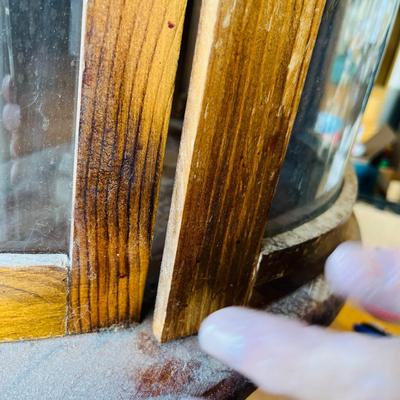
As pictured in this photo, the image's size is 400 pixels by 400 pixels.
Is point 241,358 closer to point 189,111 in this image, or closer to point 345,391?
point 345,391

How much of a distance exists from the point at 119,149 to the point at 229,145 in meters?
0.09

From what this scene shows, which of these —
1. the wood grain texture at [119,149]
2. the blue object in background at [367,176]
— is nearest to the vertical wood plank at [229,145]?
the wood grain texture at [119,149]

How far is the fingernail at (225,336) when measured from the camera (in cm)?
30

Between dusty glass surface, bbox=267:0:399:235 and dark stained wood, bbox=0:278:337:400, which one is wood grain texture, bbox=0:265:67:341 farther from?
dusty glass surface, bbox=267:0:399:235

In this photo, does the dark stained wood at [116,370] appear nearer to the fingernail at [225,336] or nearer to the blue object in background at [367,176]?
the fingernail at [225,336]

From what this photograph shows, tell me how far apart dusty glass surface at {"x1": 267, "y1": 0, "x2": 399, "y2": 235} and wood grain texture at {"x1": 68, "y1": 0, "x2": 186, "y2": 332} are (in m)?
0.17

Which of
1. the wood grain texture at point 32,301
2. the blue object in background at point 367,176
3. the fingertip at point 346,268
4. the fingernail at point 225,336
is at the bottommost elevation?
the blue object in background at point 367,176

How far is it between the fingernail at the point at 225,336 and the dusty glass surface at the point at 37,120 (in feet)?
0.60

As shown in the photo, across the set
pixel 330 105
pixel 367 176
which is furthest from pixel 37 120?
pixel 367 176

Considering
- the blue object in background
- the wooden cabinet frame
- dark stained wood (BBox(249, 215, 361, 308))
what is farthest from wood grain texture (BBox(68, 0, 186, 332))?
the blue object in background

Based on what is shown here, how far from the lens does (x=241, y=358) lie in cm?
30

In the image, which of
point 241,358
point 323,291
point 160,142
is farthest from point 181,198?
point 323,291

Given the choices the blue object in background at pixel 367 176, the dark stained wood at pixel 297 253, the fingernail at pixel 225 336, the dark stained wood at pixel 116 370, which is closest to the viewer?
the fingernail at pixel 225 336

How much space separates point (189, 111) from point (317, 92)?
212 millimetres
